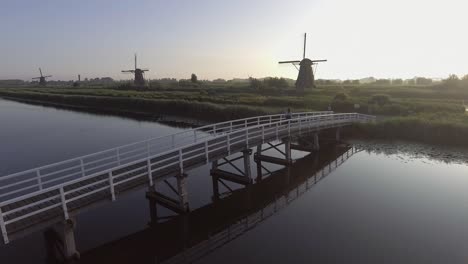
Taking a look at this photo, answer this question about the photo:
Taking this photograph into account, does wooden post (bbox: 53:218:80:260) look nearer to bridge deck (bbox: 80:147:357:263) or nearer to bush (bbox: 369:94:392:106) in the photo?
bridge deck (bbox: 80:147:357:263)

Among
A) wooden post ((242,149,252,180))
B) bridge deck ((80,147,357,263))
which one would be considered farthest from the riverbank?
wooden post ((242,149,252,180))

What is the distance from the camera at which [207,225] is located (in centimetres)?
1324

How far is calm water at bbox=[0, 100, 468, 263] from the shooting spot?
11047 millimetres

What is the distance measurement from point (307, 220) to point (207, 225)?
434 cm

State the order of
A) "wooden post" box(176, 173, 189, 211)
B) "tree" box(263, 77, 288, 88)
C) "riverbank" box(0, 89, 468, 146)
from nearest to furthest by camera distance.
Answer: "wooden post" box(176, 173, 189, 211)
"riverbank" box(0, 89, 468, 146)
"tree" box(263, 77, 288, 88)

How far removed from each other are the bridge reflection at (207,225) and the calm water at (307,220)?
0.14ft

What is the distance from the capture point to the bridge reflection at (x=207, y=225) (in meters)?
11.1

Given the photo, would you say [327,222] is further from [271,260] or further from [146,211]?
[146,211]

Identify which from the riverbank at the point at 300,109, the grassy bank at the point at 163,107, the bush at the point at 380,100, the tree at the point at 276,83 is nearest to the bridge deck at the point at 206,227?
the riverbank at the point at 300,109

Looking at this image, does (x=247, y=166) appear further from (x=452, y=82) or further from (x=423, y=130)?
(x=452, y=82)

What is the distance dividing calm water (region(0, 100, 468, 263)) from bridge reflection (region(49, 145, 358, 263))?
4 cm

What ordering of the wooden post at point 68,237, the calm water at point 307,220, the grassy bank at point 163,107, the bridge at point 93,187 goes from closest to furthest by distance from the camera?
the bridge at point 93,187 < the wooden post at point 68,237 < the calm water at point 307,220 < the grassy bank at point 163,107


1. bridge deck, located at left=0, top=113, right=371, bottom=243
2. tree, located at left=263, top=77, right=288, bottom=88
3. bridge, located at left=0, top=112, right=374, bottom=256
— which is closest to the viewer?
bridge deck, located at left=0, top=113, right=371, bottom=243

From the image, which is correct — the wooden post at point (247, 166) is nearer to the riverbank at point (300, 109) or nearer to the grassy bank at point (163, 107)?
the riverbank at point (300, 109)
